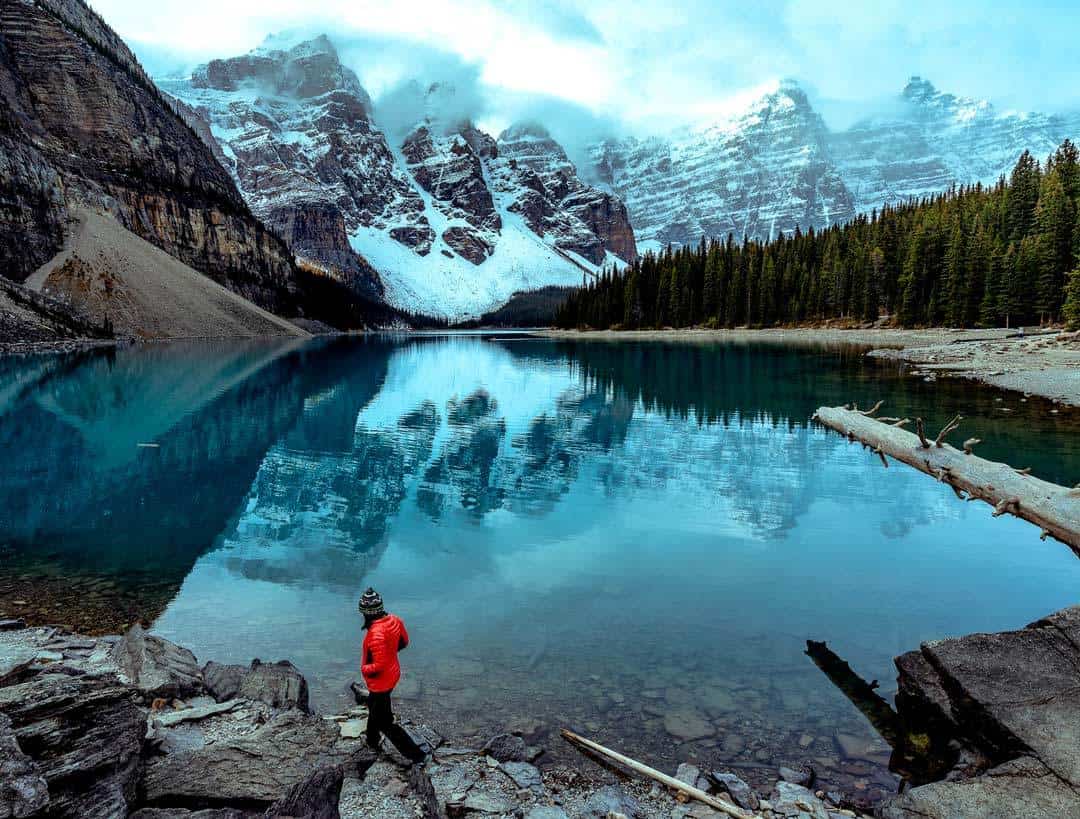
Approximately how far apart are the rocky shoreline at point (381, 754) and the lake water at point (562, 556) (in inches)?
22.4

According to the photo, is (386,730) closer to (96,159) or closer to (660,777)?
(660,777)

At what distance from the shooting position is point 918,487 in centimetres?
1777

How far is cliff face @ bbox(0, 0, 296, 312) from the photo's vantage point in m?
93.1

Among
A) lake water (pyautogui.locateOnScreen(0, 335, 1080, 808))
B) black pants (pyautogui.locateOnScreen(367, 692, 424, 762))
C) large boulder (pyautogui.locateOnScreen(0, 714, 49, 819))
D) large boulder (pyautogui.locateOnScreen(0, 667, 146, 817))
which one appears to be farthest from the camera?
lake water (pyautogui.locateOnScreen(0, 335, 1080, 808))

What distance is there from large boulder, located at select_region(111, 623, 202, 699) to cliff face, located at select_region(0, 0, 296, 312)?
10080 cm

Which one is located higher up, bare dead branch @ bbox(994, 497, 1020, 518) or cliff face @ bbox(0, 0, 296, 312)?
cliff face @ bbox(0, 0, 296, 312)

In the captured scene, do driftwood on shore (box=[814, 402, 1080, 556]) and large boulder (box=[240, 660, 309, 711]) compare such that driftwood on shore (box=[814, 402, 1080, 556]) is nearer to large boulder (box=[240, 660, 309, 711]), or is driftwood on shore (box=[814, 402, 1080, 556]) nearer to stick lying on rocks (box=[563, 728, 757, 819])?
stick lying on rocks (box=[563, 728, 757, 819])

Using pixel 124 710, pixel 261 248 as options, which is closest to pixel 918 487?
pixel 124 710

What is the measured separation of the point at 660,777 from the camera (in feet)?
19.6

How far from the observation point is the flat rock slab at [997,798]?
16.3 feet

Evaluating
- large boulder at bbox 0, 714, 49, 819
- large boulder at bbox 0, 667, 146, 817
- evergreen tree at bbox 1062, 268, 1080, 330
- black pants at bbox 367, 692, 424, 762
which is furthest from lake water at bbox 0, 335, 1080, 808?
evergreen tree at bbox 1062, 268, 1080, 330

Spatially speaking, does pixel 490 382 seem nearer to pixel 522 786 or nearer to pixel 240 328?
pixel 522 786

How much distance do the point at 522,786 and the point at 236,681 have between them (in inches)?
134

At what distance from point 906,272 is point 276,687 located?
96560mm
